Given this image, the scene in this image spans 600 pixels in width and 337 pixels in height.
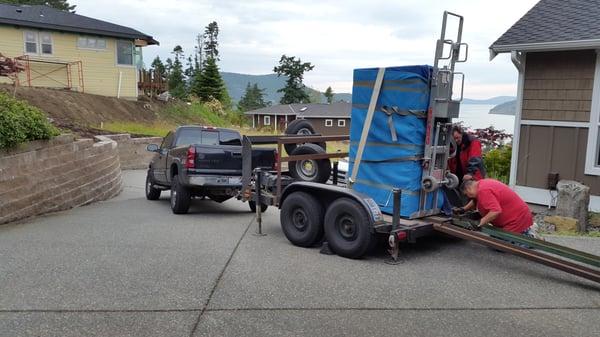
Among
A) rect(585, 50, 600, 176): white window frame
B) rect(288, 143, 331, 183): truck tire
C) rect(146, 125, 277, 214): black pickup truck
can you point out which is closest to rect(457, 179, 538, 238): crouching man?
rect(288, 143, 331, 183): truck tire

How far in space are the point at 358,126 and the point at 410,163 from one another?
87 centimetres

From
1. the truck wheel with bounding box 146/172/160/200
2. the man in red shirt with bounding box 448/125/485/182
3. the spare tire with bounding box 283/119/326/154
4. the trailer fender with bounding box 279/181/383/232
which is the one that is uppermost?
the spare tire with bounding box 283/119/326/154

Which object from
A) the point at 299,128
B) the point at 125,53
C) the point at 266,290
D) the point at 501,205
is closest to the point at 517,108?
the point at 299,128

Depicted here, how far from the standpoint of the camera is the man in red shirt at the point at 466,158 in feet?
23.9

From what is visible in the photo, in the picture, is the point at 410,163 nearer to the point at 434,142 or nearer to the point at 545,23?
the point at 434,142

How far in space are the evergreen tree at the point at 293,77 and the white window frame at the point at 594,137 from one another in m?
66.3

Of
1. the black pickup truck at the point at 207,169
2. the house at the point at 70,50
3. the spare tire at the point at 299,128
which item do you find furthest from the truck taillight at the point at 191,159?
the house at the point at 70,50

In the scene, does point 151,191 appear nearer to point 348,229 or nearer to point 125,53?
point 348,229

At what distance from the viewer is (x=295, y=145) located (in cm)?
849

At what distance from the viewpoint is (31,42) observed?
26.6 m

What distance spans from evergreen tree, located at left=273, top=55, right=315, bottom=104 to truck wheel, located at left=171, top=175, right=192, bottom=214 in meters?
65.8

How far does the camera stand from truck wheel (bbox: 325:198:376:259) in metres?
6.05

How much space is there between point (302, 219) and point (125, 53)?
25.6 m

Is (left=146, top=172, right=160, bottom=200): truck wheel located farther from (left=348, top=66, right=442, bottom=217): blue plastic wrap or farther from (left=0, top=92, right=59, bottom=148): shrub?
(left=348, top=66, right=442, bottom=217): blue plastic wrap
